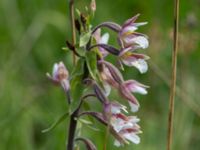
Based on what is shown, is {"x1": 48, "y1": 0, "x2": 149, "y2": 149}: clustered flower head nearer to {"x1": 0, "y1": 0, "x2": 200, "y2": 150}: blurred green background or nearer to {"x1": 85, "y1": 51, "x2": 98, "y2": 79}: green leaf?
{"x1": 85, "y1": 51, "x2": 98, "y2": 79}: green leaf

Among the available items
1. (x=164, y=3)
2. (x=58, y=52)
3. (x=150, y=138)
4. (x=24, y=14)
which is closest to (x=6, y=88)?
(x=150, y=138)

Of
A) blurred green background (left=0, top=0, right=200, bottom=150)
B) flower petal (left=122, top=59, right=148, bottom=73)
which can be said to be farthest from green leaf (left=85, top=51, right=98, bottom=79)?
blurred green background (left=0, top=0, right=200, bottom=150)

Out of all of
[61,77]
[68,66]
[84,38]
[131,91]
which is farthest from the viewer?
[68,66]

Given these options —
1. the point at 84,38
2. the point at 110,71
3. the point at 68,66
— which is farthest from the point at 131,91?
the point at 68,66

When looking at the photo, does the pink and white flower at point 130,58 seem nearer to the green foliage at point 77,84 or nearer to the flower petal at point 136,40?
the flower petal at point 136,40

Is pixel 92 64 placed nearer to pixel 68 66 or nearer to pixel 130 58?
pixel 130 58

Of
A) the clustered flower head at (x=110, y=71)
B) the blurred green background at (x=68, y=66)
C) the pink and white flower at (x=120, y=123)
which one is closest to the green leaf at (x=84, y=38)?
the clustered flower head at (x=110, y=71)
